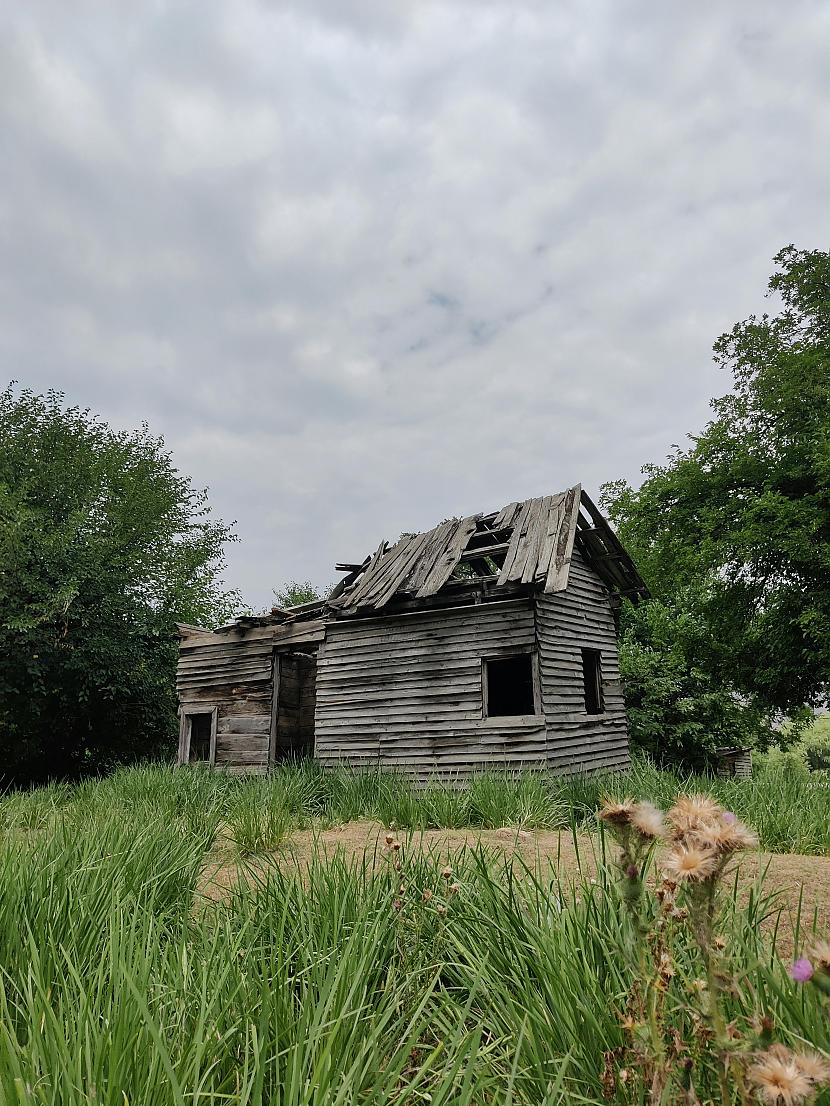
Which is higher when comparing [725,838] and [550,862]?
[725,838]

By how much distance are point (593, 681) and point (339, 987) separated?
12954mm

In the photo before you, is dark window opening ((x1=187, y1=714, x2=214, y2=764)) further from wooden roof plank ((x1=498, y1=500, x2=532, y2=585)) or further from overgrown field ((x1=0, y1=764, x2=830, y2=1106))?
overgrown field ((x1=0, y1=764, x2=830, y2=1106))

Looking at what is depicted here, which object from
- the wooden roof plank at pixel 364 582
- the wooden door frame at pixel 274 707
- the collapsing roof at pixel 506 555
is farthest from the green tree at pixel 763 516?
the wooden door frame at pixel 274 707

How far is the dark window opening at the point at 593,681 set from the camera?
45.8ft

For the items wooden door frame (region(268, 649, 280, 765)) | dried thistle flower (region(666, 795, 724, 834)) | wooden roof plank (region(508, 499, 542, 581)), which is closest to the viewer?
dried thistle flower (region(666, 795, 724, 834))

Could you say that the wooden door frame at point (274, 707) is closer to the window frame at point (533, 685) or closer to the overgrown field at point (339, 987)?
the window frame at point (533, 685)

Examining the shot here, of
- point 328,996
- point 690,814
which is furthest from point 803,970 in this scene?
point 328,996

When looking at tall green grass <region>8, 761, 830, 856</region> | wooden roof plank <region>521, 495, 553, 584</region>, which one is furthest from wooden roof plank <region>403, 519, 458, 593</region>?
tall green grass <region>8, 761, 830, 856</region>

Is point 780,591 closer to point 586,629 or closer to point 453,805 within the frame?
point 586,629

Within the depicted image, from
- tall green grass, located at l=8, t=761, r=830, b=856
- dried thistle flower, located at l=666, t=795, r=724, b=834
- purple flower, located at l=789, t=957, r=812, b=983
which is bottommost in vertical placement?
tall green grass, located at l=8, t=761, r=830, b=856

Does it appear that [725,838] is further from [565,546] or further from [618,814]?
[565,546]

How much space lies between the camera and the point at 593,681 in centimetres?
1420

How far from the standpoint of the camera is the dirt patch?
281cm

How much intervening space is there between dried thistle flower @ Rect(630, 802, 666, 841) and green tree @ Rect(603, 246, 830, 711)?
15.6m
